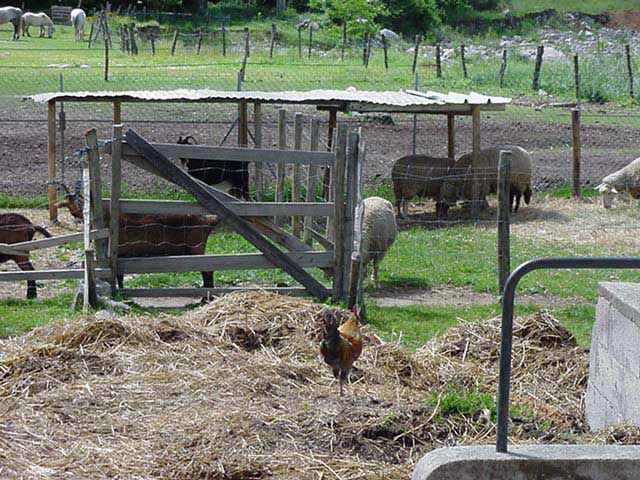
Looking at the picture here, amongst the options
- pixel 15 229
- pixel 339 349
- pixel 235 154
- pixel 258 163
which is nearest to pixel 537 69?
pixel 258 163

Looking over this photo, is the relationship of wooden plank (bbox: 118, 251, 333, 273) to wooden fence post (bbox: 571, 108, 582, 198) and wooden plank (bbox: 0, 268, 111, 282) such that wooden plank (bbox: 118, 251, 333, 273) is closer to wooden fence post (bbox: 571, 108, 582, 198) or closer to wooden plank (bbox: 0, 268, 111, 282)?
wooden plank (bbox: 0, 268, 111, 282)

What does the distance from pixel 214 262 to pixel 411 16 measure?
41.2 m

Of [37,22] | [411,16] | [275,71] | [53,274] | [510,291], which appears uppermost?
[411,16]

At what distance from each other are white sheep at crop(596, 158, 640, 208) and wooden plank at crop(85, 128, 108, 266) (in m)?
9.37

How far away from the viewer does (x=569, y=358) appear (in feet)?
25.8

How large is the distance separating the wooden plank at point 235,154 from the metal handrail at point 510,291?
568cm

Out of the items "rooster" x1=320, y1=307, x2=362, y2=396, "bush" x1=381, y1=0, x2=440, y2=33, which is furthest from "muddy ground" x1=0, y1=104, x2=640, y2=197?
"bush" x1=381, y1=0, x2=440, y2=33

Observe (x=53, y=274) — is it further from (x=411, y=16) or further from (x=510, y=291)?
(x=411, y=16)

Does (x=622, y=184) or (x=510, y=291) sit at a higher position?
(x=510, y=291)

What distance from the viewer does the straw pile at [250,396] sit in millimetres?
5711

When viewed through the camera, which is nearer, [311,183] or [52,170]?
[311,183]

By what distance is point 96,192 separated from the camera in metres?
9.80

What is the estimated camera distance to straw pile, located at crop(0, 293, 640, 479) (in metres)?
5.71

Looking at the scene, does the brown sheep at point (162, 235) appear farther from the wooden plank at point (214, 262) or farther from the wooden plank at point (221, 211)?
the wooden plank at point (221, 211)
